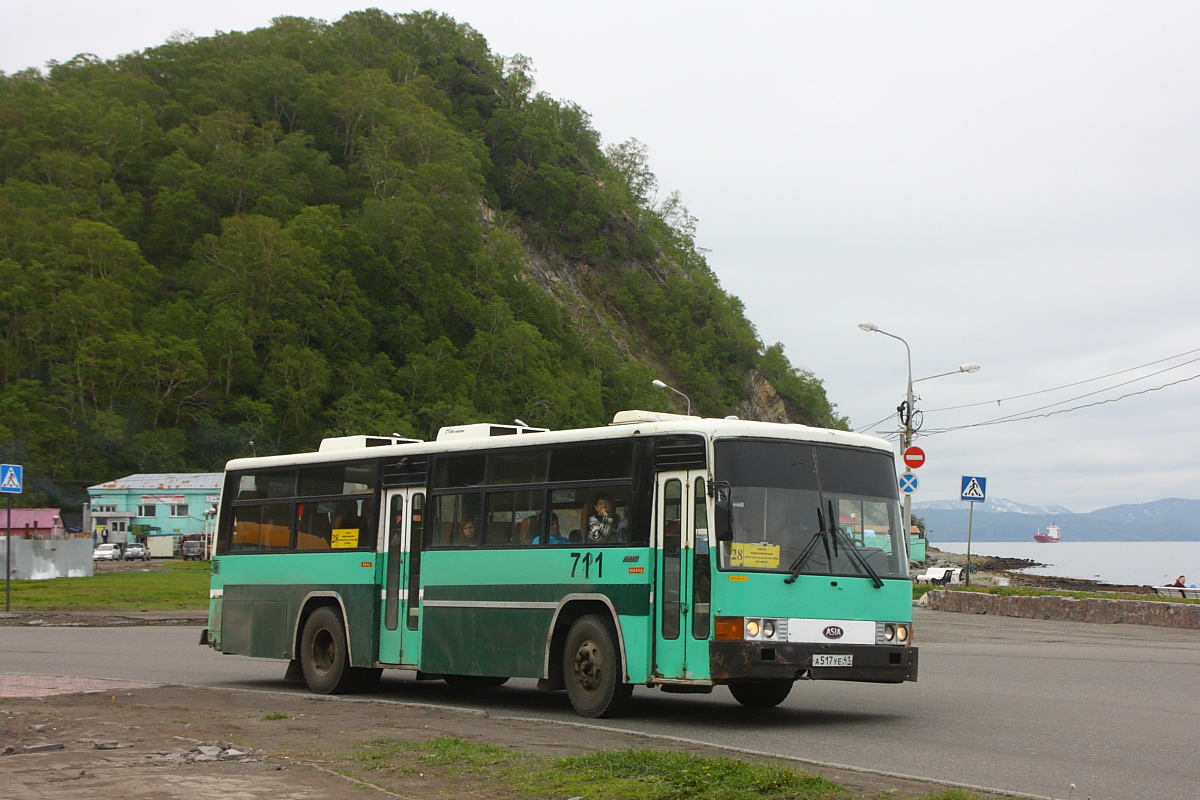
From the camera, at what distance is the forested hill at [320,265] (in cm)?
9300

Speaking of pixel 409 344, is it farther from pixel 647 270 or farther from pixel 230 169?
pixel 647 270

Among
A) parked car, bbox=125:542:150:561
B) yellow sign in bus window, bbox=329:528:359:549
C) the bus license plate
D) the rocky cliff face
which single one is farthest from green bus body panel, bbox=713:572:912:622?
the rocky cliff face

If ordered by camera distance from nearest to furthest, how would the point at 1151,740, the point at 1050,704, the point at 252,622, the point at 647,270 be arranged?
the point at 1151,740 → the point at 1050,704 → the point at 252,622 → the point at 647,270

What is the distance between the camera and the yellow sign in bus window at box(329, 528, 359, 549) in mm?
15812

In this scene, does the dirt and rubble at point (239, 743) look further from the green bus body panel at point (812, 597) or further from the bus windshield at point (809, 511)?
the bus windshield at point (809, 511)

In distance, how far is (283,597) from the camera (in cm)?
1680

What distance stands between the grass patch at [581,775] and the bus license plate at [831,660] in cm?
274

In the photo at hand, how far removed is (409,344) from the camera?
4136 inches

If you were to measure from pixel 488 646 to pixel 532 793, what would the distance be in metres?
5.91

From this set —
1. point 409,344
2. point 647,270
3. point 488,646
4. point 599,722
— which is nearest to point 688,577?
point 599,722

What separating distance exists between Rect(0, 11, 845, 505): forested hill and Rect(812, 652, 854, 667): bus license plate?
81.4m

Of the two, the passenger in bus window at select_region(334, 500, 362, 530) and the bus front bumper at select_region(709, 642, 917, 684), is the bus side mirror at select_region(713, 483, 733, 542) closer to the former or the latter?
the bus front bumper at select_region(709, 642, 917, 684)

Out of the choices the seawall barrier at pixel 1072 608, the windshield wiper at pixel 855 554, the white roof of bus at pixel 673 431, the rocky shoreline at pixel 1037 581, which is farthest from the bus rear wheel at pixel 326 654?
the rocky shoreline at pixel 1037 581

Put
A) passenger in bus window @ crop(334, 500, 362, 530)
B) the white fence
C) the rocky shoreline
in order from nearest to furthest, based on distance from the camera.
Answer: passenger in bus window @ crop(334, 500, 362, 530), the white fence, the rocky shoreline
